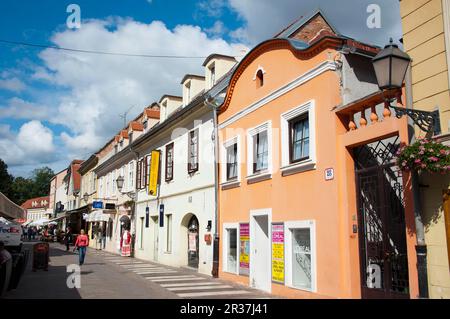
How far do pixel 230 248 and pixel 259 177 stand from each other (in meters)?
3.17

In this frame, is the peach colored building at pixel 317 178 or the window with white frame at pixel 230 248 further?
the window with white frame at pixel 230 248

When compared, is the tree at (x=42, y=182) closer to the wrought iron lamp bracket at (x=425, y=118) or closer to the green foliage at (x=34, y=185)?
the green foliage at (x=34, y=185)

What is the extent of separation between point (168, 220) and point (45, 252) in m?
5.76

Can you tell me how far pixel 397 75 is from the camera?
6652mm

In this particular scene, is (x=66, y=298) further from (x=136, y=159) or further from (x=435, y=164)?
(x=136, y=159)

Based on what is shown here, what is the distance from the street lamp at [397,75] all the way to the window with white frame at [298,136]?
3.42 m

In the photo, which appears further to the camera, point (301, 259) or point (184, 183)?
point (184, 183)

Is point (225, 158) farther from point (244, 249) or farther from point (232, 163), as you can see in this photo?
point (244, 249)

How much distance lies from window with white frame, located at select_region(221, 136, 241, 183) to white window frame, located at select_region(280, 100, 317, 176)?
283 centimetres

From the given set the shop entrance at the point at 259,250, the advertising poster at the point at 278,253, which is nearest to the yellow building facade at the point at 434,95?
the advertising poster at the point at 278,253

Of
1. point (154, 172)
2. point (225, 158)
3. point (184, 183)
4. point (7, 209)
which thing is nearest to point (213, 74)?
point (184, 183)

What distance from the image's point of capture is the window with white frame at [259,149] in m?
12.2

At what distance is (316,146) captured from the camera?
397 inches

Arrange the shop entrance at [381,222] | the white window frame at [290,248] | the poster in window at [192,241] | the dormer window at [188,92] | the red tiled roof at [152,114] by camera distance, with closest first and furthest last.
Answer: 1. the shop entrance at [381,222]
2. the white window frame at [290,248]
3. the poster in window at [192,241]
4. the dormer window at [188,92]
5. the red tiled roof at [152,114]
